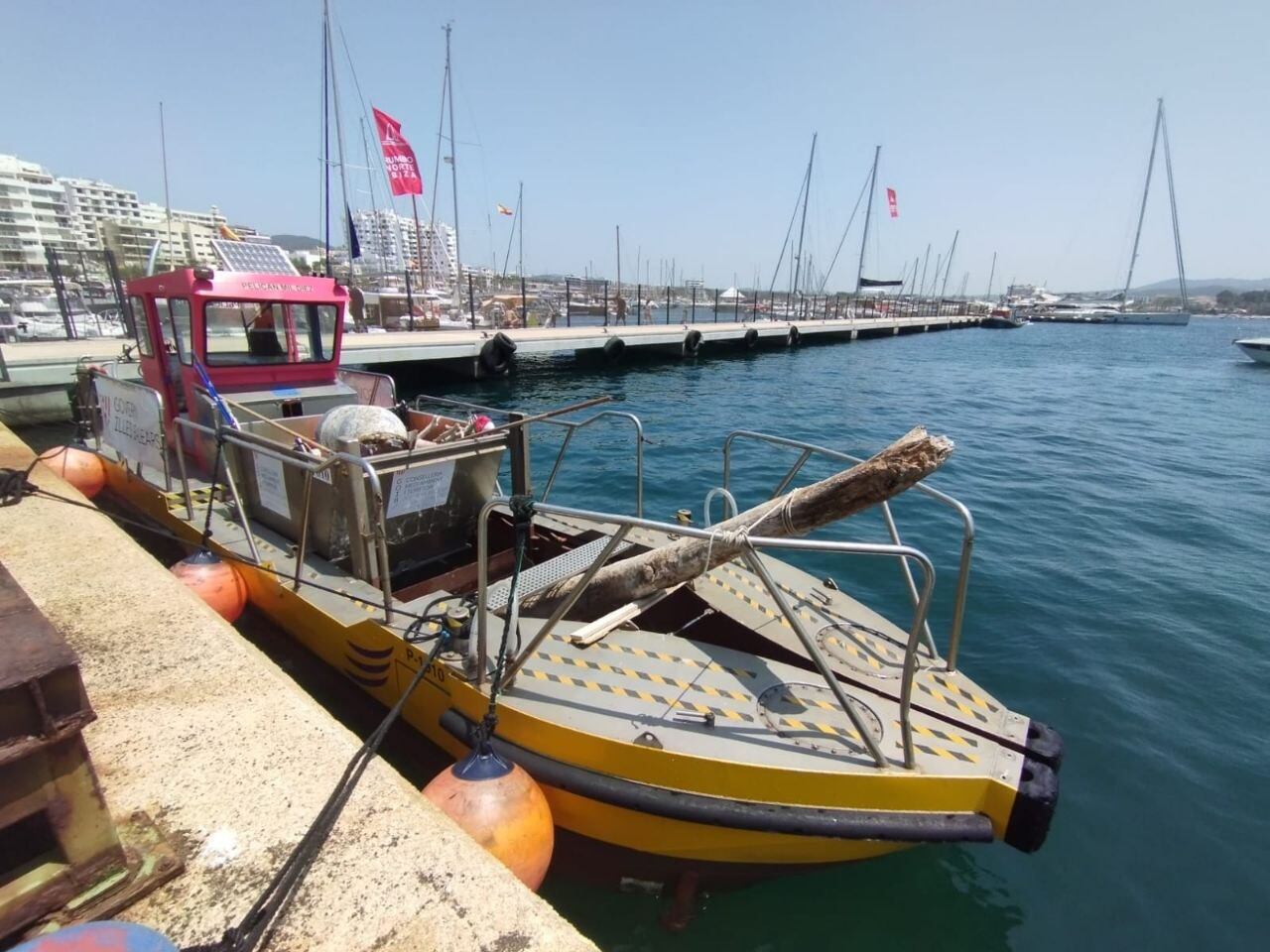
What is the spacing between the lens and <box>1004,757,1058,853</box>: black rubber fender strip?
291 centimetres

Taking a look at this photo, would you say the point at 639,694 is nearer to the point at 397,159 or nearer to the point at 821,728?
the point at 821,728

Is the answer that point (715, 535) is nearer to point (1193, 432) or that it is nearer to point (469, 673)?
point (469, 673)

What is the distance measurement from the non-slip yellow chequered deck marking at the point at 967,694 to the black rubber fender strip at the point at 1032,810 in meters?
0.44

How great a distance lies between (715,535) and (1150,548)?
27.5 ft

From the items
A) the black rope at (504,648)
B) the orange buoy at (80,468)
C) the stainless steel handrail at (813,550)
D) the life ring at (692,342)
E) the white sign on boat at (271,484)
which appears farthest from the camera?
the life ring at (692,342)

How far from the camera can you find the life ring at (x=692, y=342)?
94.3 ft

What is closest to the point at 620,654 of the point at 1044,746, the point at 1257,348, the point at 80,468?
the point at 1044,746

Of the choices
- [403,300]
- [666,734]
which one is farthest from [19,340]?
[666,734]

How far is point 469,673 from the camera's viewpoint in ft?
11.4

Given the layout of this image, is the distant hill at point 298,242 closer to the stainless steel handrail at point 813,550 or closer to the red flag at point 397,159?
the red flag at point 397,159

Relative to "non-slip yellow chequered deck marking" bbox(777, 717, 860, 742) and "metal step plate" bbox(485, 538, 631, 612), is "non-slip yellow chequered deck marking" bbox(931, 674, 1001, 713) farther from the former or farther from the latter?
"metal step plate" bbox(485, 538, 631, 612)

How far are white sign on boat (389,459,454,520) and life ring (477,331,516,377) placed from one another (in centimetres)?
1605

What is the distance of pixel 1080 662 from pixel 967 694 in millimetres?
3043

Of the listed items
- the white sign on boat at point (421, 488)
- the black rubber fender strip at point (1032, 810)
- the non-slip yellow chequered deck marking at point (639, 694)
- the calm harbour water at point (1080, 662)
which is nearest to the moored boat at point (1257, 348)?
the calm harbour water at point (1080, 662)
